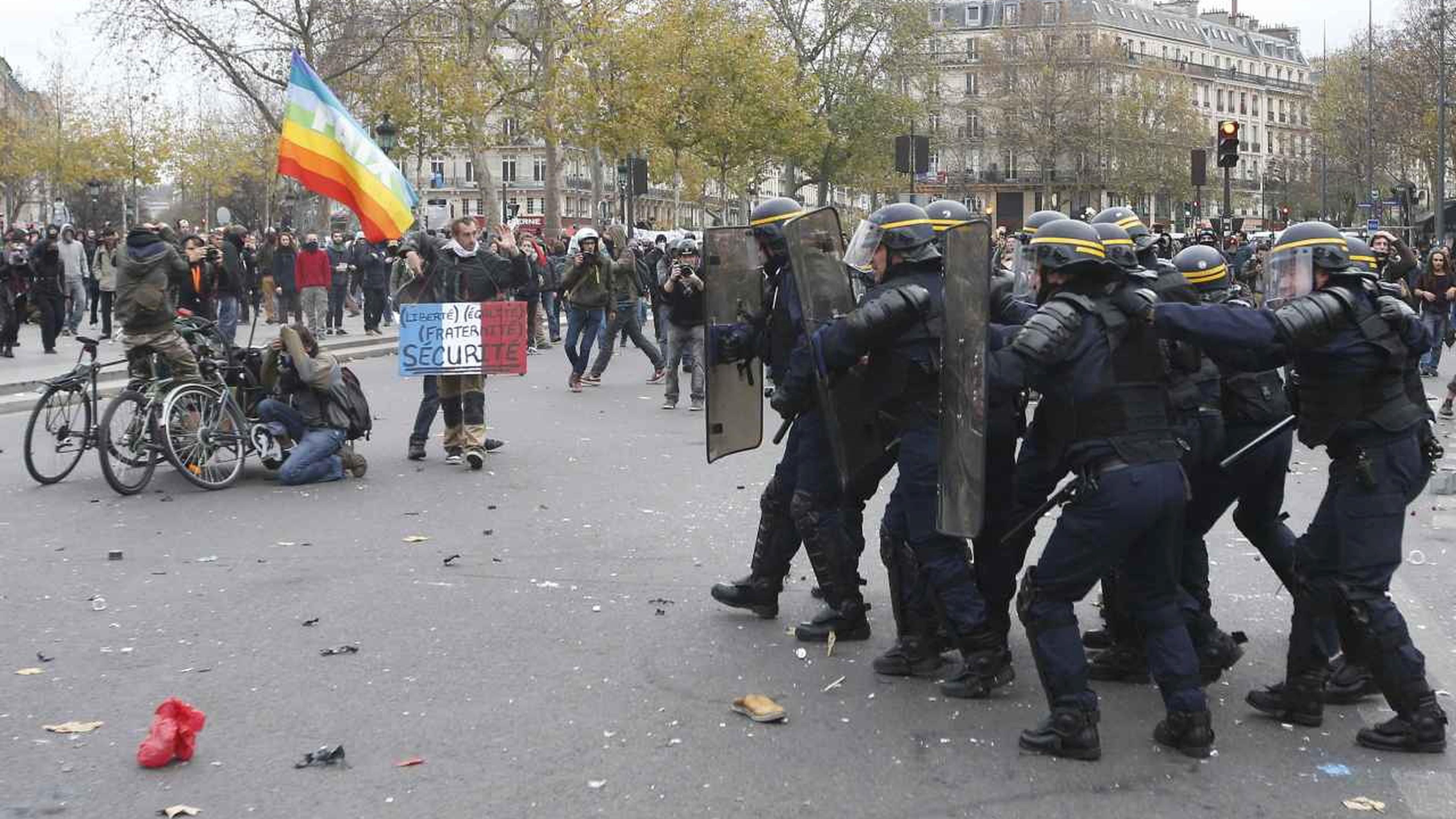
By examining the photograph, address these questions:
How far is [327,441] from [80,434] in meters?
1.59

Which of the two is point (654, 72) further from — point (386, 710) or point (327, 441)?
point (386, 710)

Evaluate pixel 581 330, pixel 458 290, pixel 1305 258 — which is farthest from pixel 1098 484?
pixel 581 330

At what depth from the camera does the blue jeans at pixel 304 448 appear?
423 inches

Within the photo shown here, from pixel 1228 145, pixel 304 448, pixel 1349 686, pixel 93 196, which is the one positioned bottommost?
pixel 1349 686

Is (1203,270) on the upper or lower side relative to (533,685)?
upper

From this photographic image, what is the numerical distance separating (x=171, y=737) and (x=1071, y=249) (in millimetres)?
3123

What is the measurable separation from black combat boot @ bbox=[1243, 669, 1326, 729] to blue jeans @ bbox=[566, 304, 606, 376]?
12.6 m

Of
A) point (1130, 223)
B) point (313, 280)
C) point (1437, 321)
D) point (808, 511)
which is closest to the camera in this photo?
point (808, 511)

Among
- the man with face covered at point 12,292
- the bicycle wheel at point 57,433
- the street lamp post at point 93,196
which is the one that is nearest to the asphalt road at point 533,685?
the bicycle wheel at point 57,433

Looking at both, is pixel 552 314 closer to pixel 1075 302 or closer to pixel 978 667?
pixel 978 667

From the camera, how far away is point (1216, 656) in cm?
596

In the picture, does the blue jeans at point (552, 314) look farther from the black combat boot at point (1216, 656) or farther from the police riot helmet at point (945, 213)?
the black combat boot at point (1216, 656)

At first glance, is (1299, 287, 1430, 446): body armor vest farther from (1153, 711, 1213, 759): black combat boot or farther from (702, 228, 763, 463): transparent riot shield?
(702, 228, 763, 463): transparent riot shield

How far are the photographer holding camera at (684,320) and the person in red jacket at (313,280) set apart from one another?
996 centimetres
